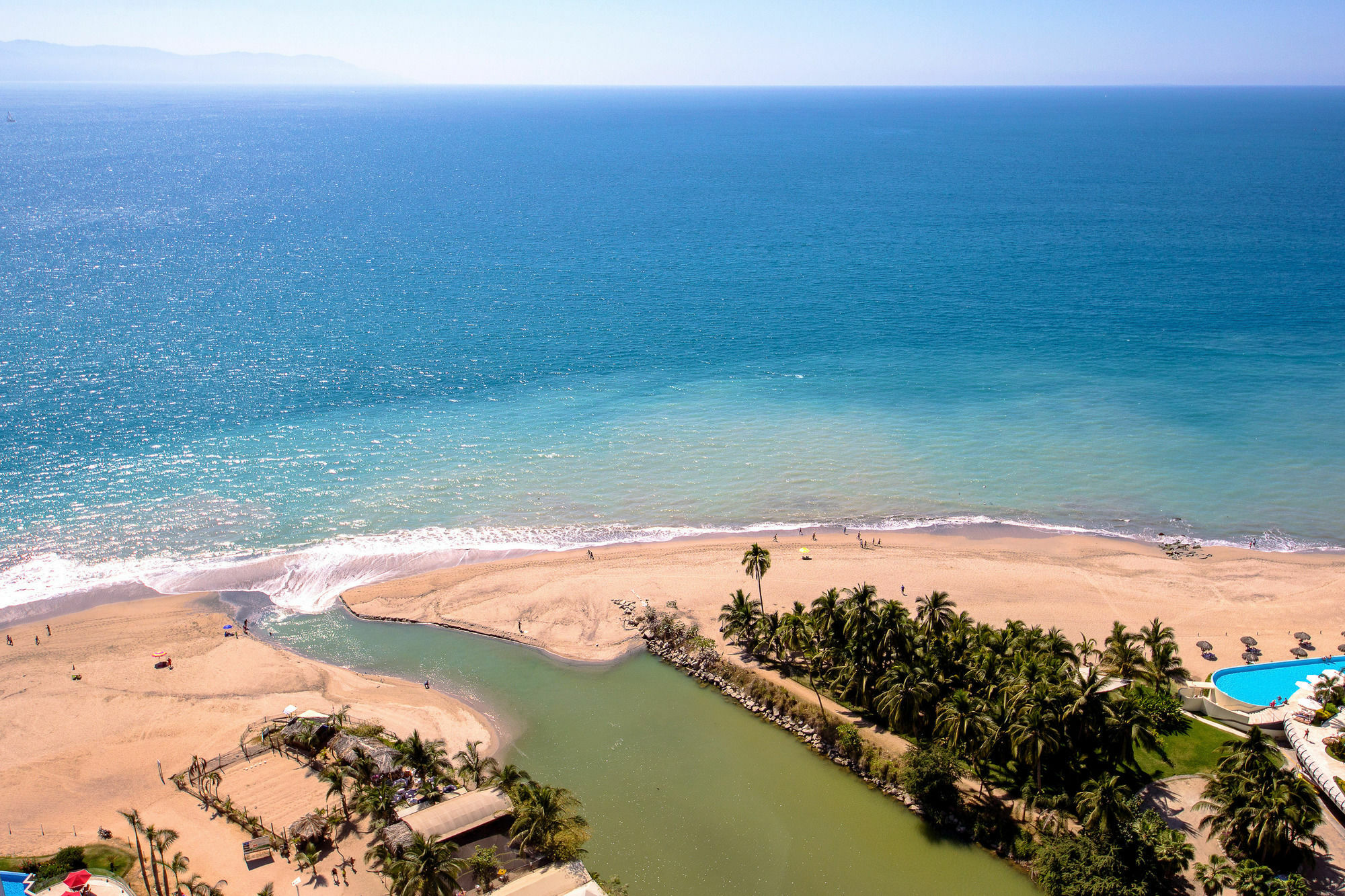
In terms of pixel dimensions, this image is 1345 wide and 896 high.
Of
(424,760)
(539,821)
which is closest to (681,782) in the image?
(539,821)

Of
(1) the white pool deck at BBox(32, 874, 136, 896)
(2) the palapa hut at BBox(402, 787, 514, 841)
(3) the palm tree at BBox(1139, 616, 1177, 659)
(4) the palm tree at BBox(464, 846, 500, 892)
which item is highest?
(3) the palm tree at BBox(1139, 616, 1177, 659)

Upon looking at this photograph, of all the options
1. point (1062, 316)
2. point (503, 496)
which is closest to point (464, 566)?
point (503, 496)

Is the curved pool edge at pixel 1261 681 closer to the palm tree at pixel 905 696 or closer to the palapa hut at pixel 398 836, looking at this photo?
the palm tree at pixel 905 696

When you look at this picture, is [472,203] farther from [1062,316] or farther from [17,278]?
[1062,316]

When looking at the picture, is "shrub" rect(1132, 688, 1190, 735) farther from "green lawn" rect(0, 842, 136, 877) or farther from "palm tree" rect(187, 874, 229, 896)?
"green lawn" rect(0, 842, 136, 877)

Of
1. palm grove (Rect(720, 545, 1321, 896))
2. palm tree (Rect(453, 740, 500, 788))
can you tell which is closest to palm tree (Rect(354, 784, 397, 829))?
palm tree (Rect(453, 740, 500, 788))
